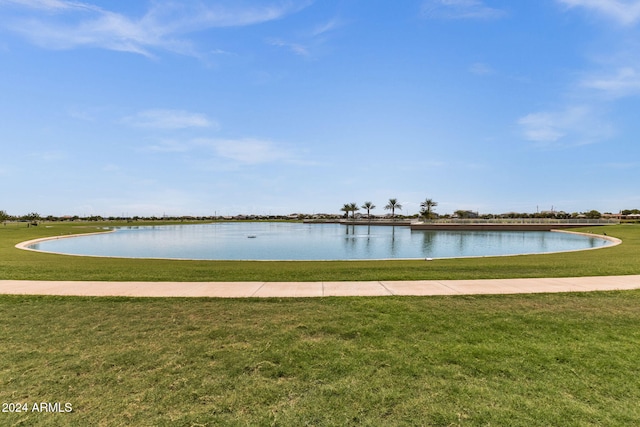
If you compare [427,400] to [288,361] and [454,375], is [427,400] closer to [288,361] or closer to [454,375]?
[454,375]

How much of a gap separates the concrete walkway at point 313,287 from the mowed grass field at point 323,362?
70 centimetres

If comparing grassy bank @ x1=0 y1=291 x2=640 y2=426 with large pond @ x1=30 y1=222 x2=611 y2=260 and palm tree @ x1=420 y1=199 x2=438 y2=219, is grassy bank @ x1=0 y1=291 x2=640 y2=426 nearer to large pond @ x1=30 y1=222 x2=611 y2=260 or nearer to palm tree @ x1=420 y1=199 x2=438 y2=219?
large pond @ x1=30 y1=222 x2=611 y2=260

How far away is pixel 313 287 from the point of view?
8664 millimetres

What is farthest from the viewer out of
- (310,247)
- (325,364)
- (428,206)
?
(428,206)

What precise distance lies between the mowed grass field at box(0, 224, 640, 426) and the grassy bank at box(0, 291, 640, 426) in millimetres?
19

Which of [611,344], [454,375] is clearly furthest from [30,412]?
[611,344]

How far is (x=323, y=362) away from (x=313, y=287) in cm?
433

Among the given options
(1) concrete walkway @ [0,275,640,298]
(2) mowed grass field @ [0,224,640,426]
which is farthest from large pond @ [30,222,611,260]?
(2) mowed grass field @ [0,224,640,426]

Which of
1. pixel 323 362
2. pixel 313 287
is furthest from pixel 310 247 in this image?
pixel 323 362

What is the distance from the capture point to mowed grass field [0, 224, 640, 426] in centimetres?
333

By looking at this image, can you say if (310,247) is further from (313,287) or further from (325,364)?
(325,364)

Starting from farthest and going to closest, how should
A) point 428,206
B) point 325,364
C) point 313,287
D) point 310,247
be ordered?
1. point 428,206
2. point 310,247
3. point 313,287
4. point 325,364

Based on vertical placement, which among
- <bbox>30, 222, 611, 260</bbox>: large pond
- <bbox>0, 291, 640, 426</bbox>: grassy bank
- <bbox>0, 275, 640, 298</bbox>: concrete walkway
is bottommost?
<bbox>30, 222, 611, 260</bbox>: large pond

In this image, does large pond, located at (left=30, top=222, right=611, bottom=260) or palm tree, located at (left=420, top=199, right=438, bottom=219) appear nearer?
large pond, located at (left=30, top=222, right=611, bottom=260)
